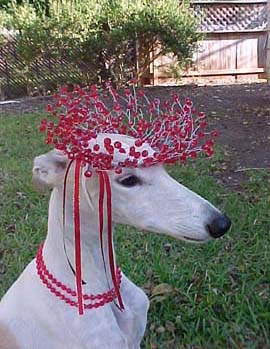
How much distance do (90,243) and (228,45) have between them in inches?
369

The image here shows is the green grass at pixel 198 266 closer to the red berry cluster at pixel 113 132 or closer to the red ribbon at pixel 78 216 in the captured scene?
the red ribbon at pixel 78 216

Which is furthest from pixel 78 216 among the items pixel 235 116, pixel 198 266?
pixel 235 116

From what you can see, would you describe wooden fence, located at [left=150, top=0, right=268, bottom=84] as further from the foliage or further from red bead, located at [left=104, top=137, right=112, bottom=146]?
red bead, located at [left=104, top=137, right=112, bottom=146]

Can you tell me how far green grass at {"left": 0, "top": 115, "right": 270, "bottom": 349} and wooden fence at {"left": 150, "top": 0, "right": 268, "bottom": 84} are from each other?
6.45 metres

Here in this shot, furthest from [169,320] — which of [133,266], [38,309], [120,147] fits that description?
[120,147]

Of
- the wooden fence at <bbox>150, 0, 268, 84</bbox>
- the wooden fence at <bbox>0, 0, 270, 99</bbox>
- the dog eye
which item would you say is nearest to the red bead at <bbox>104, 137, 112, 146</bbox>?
the dog eye

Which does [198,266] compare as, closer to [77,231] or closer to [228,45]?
[77,231]

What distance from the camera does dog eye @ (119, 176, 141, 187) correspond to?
1432 mm

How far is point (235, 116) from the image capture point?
21.2 feet

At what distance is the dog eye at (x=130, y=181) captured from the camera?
143 centimetres

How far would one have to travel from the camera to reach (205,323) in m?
2.31

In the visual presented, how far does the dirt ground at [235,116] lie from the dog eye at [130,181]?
2542 mm

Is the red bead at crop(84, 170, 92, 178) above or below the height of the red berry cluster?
below

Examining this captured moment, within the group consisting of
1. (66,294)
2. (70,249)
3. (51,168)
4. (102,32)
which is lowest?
(66,294)
